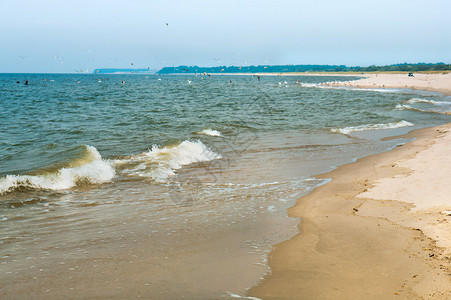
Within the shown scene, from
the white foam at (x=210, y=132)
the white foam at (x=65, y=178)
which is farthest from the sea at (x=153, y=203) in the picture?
the white foam at (x=210, y=132)

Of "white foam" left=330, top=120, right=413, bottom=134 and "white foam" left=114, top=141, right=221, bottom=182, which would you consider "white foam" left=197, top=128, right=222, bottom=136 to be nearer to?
"white foam" left=114, top=141, right=221, bottom=182

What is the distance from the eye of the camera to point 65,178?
35.9 feet

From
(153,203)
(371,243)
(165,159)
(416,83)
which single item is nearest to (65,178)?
(153,203)

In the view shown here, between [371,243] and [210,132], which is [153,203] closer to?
[371,243]

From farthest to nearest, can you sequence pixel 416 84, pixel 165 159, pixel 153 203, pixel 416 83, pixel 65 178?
pixel 416 83 → pixel 416 84 → pixel 165 159 → pixel 65 178 → pixel 153 203

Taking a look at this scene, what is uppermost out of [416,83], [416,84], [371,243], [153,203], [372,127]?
[416,83]

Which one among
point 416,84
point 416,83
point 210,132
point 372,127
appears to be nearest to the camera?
point 210,132

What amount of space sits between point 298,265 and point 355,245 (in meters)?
1.24

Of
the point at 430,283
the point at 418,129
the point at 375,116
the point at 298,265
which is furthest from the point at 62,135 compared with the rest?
the point at 375,116

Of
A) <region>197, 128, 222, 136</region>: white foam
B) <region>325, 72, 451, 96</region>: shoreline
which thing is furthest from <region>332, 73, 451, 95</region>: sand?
<region>197, 128, 222, 136</region>: white foam

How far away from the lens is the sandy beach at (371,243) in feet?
15.3

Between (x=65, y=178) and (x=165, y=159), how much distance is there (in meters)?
3.99

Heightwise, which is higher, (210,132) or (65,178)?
(210,132)

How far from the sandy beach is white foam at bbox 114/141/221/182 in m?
5.37
